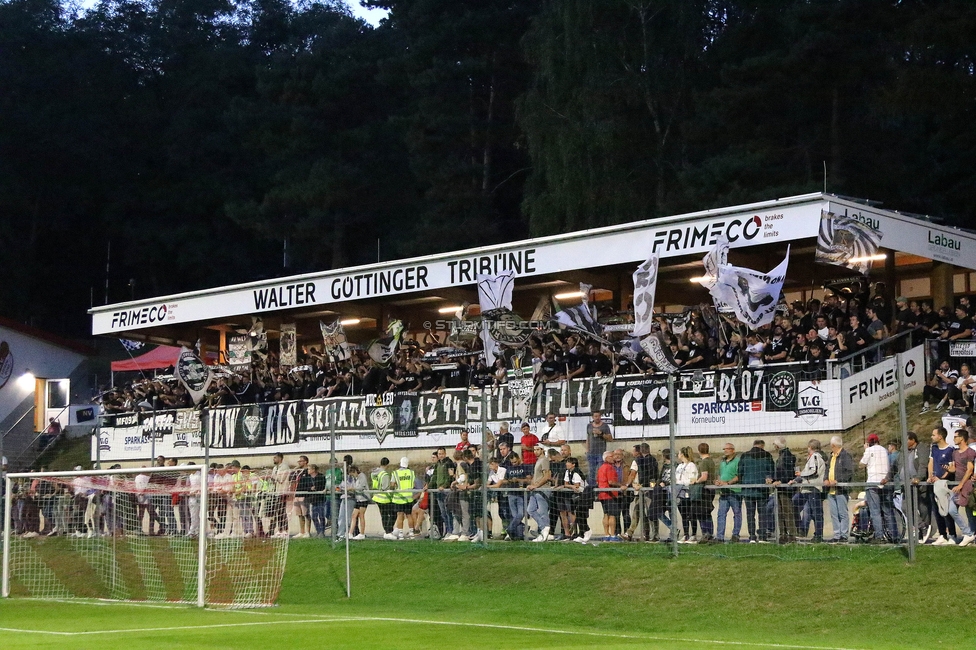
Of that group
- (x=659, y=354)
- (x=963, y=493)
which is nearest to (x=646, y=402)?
(x=659, y=354)

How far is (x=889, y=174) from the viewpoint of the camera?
42.1m

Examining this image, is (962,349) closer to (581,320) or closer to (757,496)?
(581,320)

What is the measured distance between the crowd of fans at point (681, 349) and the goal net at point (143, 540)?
20.9 ft

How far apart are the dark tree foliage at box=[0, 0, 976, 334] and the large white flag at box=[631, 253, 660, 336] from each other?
16.1 metres

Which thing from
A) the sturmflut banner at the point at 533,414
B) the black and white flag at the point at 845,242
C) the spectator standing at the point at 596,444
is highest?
the black and white flag at the point at 845,242

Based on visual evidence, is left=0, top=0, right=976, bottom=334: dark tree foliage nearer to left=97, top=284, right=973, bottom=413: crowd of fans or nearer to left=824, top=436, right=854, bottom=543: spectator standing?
left=97, top=284, right=973, bottom=413: crowd of fans

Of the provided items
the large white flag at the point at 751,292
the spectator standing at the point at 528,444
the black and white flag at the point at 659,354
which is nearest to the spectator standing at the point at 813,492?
the spectator standing at the point at 528,444

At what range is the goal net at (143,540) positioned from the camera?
61.4ft

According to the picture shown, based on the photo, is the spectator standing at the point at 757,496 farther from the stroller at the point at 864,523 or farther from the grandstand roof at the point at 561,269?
the grandstand roof at the point at 561,269

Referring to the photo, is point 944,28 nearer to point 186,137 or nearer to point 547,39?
point 547,39

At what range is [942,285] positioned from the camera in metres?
29.4

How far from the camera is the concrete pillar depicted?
1147 inches

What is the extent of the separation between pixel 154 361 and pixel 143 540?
27.4m

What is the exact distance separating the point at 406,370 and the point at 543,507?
10129 mm
